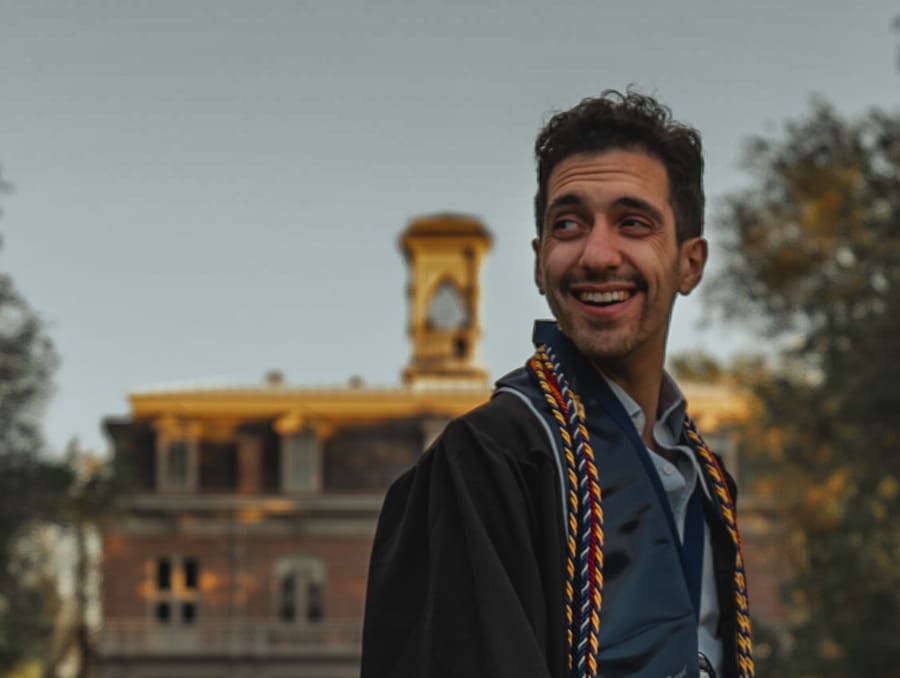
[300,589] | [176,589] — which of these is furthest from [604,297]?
[176,589]

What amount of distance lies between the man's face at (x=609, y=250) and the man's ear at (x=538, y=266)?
9 centimetres

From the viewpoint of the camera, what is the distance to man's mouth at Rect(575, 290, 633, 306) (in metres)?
2.61

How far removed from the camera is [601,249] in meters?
2.58

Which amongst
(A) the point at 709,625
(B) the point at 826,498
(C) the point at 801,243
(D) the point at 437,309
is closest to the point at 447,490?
(A) the point at 709,625

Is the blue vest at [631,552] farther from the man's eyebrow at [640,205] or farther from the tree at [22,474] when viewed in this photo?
the tree at [22,474]

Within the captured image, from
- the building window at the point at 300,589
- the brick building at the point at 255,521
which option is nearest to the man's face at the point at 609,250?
the brick building at the point at 255,521

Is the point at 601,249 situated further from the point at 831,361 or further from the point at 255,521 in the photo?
the point at 255,521

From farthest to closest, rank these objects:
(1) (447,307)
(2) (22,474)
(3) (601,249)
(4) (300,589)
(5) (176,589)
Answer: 1. (1) (447,307)
2. (5) (176,589)
3. (4) (300,589)
4. (2) (22,474)
5. (3) (601,249)

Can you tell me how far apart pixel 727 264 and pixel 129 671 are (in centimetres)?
1467

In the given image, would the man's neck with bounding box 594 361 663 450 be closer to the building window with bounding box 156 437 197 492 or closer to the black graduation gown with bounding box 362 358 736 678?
the black graduation gown with bounding box 362 358 736 678

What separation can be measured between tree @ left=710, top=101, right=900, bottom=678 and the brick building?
8208 mm

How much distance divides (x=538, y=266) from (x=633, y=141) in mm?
269

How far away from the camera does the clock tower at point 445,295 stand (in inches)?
1372

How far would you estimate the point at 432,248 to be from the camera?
116 ft
